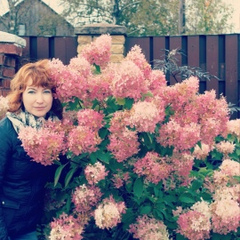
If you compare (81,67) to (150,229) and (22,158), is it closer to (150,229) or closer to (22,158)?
(22,158)

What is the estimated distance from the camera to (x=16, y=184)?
6.94 ft

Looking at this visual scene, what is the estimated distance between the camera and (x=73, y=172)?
215cm

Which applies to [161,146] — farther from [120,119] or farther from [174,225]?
[174,225]

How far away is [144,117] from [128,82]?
0.60ft

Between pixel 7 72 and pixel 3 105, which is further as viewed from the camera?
pixel 7 72

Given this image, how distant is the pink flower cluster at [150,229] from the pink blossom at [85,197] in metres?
0.26

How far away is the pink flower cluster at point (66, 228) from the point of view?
201cm

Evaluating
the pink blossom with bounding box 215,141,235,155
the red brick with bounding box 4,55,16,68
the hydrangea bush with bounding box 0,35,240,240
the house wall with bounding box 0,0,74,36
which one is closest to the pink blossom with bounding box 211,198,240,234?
the hydrangea bush with bounding box 0,35,240,240

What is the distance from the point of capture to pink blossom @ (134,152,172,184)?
197cm

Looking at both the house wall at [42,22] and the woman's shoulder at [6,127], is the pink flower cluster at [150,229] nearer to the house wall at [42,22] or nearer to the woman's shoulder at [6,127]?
the woman's shoulder at [6,127]

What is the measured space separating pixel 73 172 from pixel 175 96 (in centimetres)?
63

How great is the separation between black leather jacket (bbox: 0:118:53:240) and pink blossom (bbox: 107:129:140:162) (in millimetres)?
423

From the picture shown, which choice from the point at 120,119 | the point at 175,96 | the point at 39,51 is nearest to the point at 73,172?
the point at 120,119

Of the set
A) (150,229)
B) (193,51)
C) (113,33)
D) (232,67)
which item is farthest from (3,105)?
(232,67)
